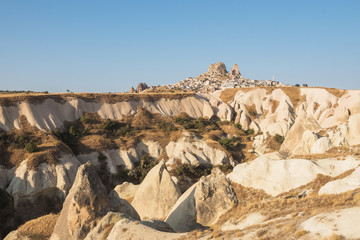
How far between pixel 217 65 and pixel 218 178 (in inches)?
6538

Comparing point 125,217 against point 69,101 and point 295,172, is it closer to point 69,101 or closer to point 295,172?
point 295,172

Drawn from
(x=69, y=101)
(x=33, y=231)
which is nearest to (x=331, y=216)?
(x=33, y=231)

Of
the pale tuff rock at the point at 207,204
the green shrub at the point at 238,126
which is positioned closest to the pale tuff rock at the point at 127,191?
the pale tuff rock at the point at 207,204

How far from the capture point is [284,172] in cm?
1980

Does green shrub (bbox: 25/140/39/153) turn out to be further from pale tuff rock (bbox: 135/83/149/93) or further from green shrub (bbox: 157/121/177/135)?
pale tuff rock (bbox: 135/83/149/93)

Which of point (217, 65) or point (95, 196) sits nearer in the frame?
point (95, 196)

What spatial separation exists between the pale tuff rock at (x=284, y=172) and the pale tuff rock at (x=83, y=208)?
35.5 feet

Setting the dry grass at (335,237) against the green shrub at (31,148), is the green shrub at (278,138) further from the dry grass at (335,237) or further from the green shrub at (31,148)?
the dry grass at (335,237)

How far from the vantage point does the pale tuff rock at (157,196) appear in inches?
926

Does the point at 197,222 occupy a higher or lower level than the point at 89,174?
lower

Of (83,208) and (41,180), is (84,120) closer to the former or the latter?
(41,180)

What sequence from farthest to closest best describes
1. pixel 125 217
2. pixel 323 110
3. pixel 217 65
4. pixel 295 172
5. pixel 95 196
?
pixel 217 65 < pixel 323 110 < pixel 295 172 < pixel 95 196 < pixel 125 217

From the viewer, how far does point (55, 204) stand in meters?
34.2

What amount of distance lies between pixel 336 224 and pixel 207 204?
9.59m
